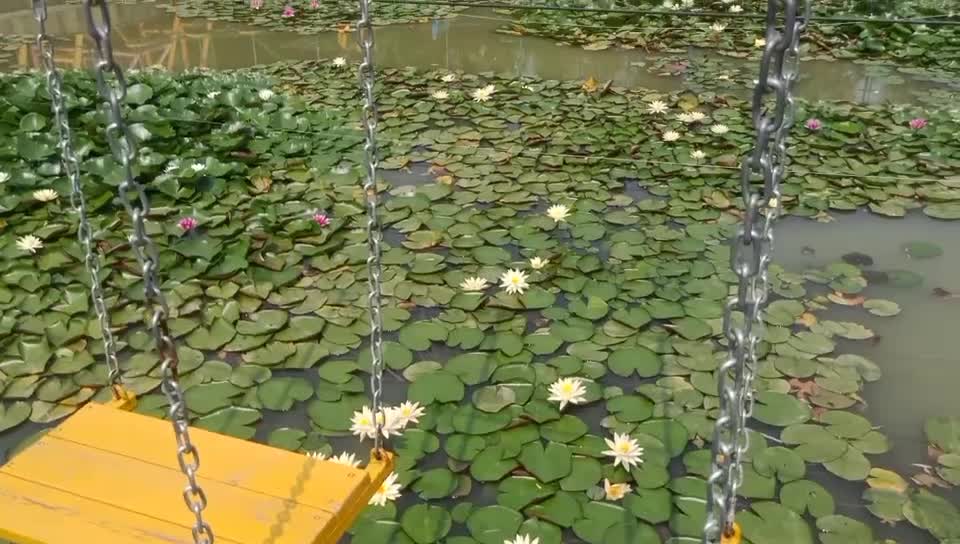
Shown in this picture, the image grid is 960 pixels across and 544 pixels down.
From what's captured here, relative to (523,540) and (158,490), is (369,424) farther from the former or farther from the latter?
(158,490)

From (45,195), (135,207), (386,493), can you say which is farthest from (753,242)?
(45,195)

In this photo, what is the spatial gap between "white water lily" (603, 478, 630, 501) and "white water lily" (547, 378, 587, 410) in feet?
0.76

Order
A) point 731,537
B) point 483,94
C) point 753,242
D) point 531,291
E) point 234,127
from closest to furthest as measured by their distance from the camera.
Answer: point 753,242 → point 731,537 → point 531,291 → point 234,127 → point 483,94

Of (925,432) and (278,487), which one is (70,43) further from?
(925,432)

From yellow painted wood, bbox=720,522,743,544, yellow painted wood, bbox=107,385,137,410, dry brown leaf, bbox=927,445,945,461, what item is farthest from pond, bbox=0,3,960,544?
yellow painted wood, bbox=720,522,743,544

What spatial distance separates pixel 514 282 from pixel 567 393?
18.3 inches

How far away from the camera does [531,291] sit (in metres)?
2.05

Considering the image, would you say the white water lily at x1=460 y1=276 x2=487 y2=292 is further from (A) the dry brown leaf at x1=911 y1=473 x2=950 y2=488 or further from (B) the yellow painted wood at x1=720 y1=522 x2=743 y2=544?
(B) the yellow painted wood at x1=720 y1=522 x2=743 y2=544

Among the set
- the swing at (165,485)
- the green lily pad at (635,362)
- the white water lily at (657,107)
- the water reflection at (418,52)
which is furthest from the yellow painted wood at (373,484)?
the water reflection at (418,52)

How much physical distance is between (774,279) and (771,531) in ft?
2.91

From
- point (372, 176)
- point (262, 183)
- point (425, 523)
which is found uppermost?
point (372, 176)

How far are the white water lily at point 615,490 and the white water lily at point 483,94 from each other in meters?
2.26

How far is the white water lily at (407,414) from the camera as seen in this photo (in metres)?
1.62

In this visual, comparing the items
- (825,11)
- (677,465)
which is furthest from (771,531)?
(825,11)
